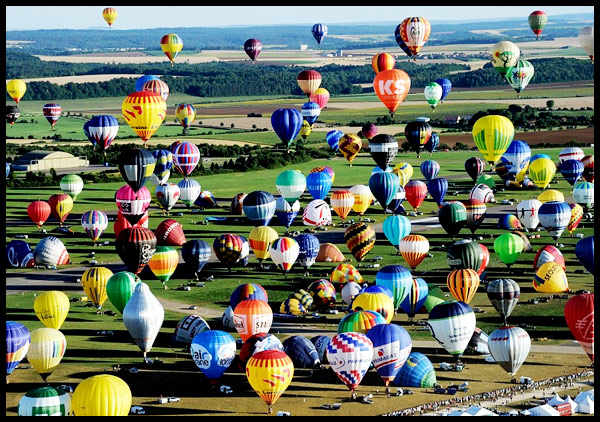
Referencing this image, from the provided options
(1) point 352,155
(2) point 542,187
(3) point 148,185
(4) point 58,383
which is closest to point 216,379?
(4) point 58,383

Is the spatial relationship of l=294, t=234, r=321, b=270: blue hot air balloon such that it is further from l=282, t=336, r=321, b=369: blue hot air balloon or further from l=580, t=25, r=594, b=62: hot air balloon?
l=580, t=25, r=594, b=62: hot air balloon

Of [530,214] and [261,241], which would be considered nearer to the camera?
[261,241]

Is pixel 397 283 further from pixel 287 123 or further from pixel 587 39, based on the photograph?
pixel 587 39

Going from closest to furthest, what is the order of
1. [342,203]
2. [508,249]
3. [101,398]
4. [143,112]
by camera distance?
1. [101,398]
2. [508,249]
3. [143,112]
4. [342,203]

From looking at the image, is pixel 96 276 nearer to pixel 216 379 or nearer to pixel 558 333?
pixel 216 379

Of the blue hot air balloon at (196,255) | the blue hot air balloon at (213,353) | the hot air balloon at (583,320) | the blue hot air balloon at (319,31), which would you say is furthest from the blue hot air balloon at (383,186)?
the blue hot air balloon at (319,31)

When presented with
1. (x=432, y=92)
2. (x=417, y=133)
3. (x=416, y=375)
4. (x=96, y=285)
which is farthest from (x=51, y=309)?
(x=432, y=92)
